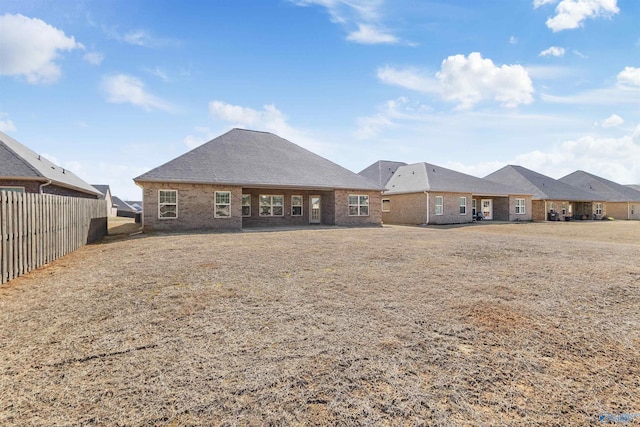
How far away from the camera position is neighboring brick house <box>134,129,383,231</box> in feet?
55.8

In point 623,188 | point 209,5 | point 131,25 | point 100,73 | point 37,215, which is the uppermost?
point 209,5

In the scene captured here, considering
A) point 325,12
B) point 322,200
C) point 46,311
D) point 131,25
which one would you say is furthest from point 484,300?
point 322,200

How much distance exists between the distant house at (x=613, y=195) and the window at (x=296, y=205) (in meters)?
41.7

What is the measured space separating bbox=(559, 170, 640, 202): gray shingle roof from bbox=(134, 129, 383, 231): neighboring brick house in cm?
3846

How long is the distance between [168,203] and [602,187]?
53477 millimetres

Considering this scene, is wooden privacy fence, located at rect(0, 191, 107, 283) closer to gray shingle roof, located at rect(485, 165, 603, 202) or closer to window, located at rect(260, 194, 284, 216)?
window, located at rect(260, 194, 284, 216)

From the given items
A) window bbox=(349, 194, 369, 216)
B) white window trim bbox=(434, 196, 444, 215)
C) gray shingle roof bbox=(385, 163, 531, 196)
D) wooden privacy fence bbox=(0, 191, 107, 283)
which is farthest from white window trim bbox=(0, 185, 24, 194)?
white window trim bbox=(434, 196, 444, 215)

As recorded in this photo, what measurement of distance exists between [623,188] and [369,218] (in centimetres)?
4710

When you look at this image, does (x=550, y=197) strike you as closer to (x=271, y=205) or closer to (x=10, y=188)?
(x=271, y=205)

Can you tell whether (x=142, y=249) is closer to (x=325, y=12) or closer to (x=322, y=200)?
(x=325, y=12)

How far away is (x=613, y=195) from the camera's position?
41.9 m

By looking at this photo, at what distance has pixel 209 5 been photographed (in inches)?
458

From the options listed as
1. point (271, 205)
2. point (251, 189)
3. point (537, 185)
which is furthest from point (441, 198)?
point (537, 185)

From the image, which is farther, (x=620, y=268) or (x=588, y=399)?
(x=620, y=268)
